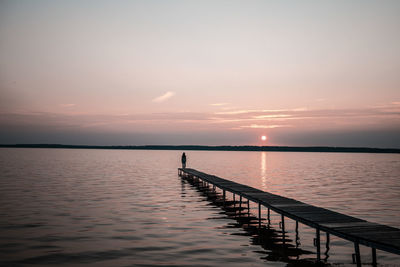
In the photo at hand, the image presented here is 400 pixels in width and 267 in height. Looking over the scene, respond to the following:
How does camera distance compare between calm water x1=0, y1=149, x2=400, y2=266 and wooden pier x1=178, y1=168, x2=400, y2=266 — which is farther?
calm water x1=0, y1=149, x2=400, y2=266

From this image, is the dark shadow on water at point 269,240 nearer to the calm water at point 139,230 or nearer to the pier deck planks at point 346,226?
the calm water at point 139,230

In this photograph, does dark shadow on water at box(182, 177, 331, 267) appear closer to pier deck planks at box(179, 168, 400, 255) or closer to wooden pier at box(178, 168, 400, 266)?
wooden pier at box(178, 168, 400, 266)

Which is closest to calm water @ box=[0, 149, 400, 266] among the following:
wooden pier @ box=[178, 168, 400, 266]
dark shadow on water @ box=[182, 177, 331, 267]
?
dark shadow on water @ box=[182, 177, 331, 267]

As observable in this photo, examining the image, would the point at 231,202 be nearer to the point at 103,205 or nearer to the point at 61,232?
the point at 103,205

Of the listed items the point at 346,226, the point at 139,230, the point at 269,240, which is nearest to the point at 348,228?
the point at 346,226

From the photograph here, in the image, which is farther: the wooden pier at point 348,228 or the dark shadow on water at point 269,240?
the dark shadow on water at point 269,240

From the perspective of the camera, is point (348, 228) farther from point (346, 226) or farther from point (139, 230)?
point (139, 230)

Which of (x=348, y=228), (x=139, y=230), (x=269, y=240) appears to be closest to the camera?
(x=348, y=228)

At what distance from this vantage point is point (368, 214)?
21.6 m

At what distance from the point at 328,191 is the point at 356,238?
23125 millimetres

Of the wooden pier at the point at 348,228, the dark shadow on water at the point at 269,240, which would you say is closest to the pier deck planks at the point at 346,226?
the wooden pier at the point at 348,228

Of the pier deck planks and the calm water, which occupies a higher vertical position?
the pier deck planks

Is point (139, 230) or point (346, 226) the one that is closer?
point (346, 226)

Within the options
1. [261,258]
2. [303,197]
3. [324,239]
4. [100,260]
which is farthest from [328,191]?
[100,260]
